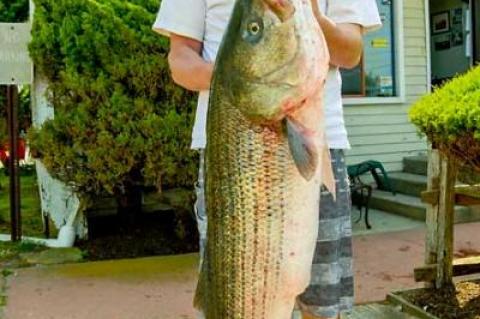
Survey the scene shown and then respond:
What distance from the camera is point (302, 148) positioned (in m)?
1.50

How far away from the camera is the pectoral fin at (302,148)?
1.50 meters

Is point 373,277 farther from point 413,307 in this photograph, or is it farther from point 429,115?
point 429,115

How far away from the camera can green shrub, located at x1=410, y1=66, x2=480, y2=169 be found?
3.75 metres

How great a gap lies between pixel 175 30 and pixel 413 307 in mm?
2978

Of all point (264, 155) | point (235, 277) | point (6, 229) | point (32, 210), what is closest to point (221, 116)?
point (264, 155)

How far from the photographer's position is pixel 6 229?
24.0 feet

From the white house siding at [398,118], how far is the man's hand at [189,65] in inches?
263

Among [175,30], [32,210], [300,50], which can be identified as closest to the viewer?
[300,50]

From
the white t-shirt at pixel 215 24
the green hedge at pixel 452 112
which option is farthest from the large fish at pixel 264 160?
the green hedge at pixel 452 112

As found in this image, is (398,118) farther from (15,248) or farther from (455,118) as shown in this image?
(455,118)

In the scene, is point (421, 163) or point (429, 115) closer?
point (429, 115)

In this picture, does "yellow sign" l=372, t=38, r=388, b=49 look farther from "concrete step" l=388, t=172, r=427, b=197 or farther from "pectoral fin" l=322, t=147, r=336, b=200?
"pectoral fin" l=322, t=147, r=336, b=200

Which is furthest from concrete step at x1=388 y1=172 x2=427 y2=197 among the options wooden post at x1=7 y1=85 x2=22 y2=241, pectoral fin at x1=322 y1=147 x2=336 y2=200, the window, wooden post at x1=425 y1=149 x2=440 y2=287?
pectoral fin at x1=322 y1=147 x2=336 y2=200

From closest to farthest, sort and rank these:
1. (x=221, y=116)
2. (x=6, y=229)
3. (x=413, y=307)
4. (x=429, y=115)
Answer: (x=221, y=116)
(x=429, y=115)
(x=413, y=307)
(x=6, y=229)
